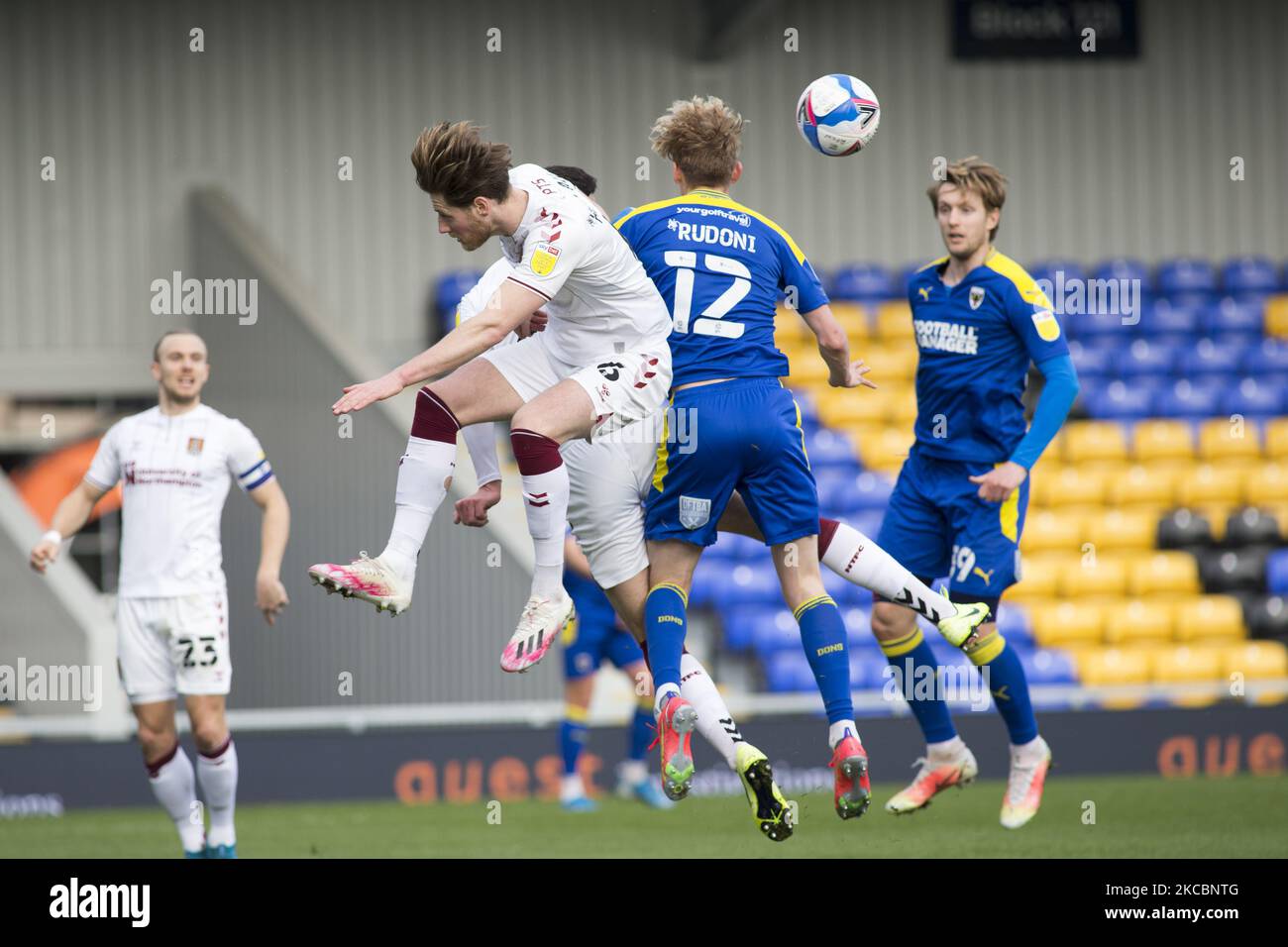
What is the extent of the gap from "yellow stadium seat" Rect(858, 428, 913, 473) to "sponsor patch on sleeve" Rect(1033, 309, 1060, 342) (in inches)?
272

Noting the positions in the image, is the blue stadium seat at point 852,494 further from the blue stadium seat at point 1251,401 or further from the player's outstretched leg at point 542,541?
the player's outstretched leg at point 542,541

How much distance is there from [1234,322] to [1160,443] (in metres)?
1.80

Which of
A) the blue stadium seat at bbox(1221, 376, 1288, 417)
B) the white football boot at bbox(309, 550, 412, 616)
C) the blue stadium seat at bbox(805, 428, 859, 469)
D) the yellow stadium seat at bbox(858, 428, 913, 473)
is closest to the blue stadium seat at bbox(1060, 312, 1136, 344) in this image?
the blue stadium seat at bbox(1221, 376, 1288, 417)

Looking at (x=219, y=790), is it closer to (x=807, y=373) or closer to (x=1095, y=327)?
(x=807, y=373)

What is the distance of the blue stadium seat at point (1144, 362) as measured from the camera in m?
15.1

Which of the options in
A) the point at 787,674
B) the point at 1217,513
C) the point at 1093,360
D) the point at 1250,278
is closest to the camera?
the point at 787,674

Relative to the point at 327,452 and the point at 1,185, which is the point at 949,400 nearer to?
the point at 327,452

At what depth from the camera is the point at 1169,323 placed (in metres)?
15.5

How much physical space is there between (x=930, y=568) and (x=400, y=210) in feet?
27.2

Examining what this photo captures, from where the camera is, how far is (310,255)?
48.1ft

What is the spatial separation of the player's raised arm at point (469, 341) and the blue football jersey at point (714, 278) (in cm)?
70

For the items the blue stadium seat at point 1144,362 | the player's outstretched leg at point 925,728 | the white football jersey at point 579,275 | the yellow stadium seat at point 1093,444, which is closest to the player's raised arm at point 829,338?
the white football jersey at point 579,275

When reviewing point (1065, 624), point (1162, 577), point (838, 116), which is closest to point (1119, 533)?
point (1162, 577)

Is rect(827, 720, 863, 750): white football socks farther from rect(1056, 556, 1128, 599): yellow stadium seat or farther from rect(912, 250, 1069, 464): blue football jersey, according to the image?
rect(1056, 556, 1128, 599): yellow stadium seat
